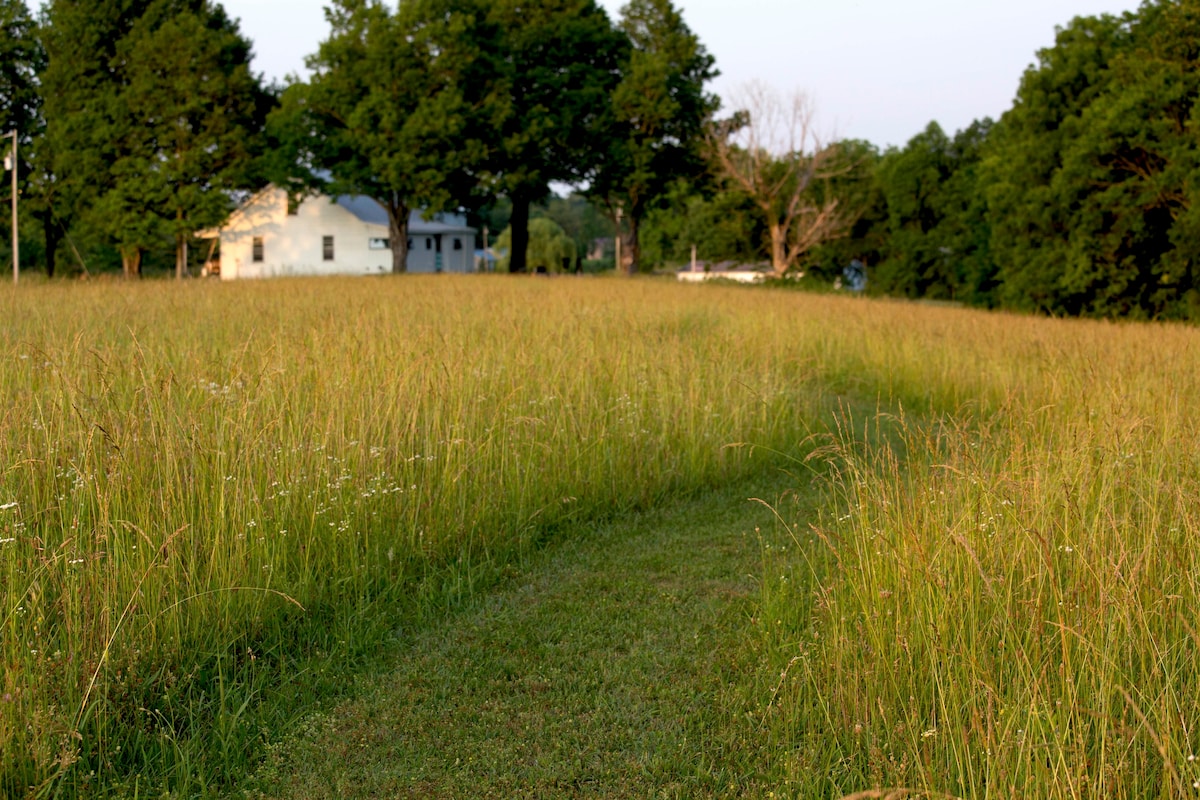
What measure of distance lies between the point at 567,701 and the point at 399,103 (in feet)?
106

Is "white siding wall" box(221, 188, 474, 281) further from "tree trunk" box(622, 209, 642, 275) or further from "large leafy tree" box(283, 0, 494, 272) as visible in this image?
"tree trunk" box(622, 209, 642, 275)

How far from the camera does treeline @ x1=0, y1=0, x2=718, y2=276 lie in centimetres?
3334

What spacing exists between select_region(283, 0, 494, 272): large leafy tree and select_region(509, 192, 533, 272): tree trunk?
2886mm

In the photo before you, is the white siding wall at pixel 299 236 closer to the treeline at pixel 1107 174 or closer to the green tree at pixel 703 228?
the green tree at pixel 703 228

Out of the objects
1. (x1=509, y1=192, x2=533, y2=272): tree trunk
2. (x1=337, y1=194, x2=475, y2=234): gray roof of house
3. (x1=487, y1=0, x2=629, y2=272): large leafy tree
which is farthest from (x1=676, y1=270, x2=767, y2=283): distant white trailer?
(x1=337, y1=194, x2=475, y2=234): gray roof of house

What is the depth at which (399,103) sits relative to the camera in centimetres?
3328

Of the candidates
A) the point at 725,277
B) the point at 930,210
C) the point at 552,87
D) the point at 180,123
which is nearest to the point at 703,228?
the point at 930,210

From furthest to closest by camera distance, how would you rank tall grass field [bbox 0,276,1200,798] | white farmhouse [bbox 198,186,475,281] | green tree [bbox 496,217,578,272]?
green tree [bbox 496,217,578,272], white farmhouse [bbox 198,186,475,281], tall grass field [bbox 0,276,1200,798]

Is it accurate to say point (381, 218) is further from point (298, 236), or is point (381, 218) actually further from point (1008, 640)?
point (1008, 640)

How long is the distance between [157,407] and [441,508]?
1704 mm

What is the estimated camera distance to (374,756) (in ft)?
11.4

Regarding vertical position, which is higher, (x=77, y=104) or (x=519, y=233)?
(x=77, y=104)

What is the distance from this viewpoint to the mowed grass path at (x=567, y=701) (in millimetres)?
3342

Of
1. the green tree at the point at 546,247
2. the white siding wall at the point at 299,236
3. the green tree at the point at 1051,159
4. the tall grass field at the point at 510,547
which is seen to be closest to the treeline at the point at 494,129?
the green tree at the point at 1051,159
